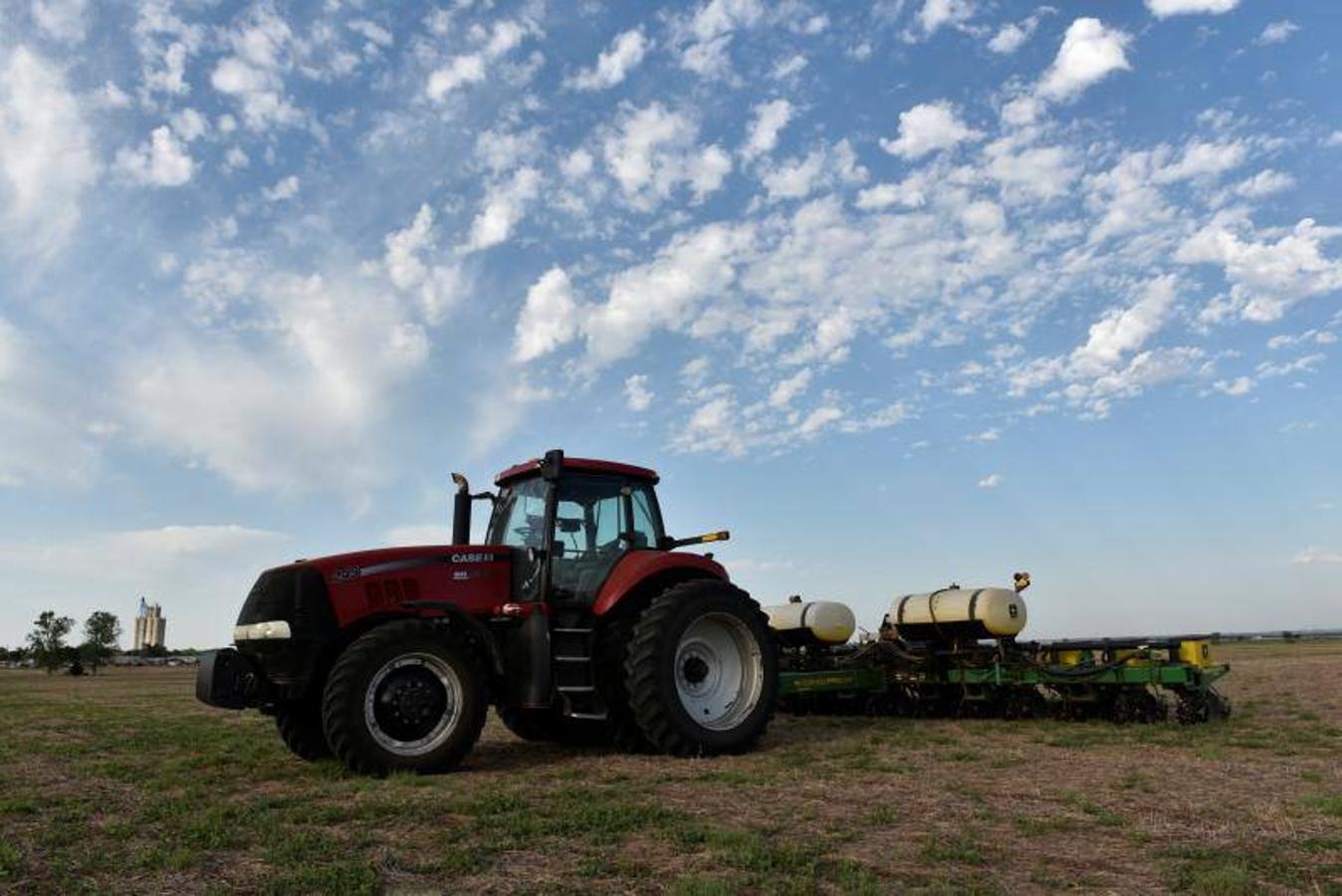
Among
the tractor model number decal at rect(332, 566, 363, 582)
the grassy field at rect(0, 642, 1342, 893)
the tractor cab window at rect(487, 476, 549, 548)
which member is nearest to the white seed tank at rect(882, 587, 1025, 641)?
the grassy field at rect(0, 642, 1342, 893)

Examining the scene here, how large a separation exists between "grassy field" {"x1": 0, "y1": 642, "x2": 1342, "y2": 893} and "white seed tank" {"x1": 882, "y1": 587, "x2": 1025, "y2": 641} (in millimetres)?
2234

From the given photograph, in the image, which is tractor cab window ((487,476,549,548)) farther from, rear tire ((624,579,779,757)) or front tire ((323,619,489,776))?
front tire ((323,619,489,776))

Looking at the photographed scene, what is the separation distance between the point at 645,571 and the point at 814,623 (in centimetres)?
439

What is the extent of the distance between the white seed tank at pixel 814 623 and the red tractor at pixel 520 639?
3.17 m

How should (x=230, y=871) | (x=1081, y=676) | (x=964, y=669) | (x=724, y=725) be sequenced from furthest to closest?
(x=964, y=669) < (x=1081, y=676) < (x=724, y=725) < (x=230, y=871)

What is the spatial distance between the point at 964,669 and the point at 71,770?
30.6 ft

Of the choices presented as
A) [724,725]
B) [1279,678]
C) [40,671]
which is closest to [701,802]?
[724,725]

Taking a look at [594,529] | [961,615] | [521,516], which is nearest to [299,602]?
[521,516]

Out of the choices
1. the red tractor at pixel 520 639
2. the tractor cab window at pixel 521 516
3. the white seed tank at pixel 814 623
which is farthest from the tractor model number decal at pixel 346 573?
the white seed tank at pixel 814 623

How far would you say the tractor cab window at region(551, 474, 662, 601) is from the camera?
887 centimetres

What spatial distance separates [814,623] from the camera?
495 inches

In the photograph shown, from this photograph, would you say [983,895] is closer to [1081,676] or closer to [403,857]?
[403,857]

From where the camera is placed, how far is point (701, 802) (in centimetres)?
639

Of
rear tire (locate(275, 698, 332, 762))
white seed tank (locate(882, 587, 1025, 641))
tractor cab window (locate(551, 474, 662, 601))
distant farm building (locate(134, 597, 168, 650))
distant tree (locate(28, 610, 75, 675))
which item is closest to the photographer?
rear tire (locate(275, 698, 332, 762))
